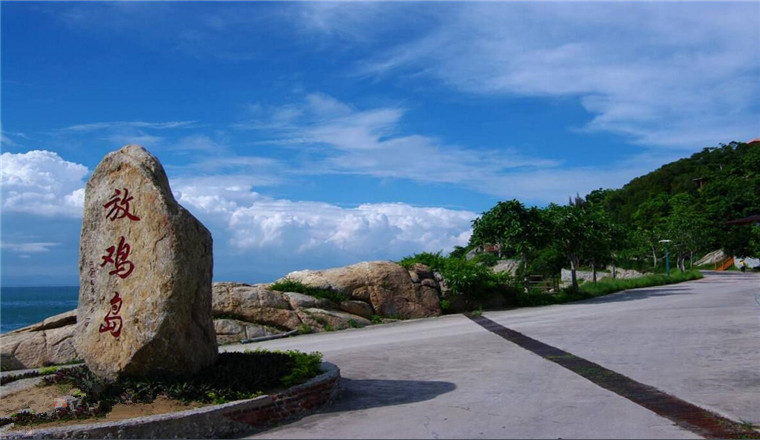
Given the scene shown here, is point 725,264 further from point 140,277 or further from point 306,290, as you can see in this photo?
point 140,277

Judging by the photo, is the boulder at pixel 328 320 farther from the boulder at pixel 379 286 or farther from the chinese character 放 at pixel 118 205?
the chinese character 放 at pixel 118 205

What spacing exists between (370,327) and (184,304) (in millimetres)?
11498

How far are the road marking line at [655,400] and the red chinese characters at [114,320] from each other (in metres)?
6.32

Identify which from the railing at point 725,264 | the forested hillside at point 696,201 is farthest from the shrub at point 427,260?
the railing at point 725,264

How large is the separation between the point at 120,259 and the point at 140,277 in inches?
16.5

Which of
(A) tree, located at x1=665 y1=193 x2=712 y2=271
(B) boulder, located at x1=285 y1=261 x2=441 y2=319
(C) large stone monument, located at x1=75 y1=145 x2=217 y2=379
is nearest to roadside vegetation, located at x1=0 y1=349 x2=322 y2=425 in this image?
(C) large stone monument, located at x1=75 y1=145 x2=217 y2=379

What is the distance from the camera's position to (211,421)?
676 cm

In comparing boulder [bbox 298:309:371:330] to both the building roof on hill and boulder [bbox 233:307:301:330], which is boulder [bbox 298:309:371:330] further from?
the building roof on hill

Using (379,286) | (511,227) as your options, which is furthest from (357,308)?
(511,227)

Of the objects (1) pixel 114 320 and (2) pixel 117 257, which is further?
(2) pixel 117 257

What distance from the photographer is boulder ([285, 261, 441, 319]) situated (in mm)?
20094

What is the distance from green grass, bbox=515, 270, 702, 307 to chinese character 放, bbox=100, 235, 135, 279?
1870 cm

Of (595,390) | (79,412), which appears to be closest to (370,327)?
(595,390)

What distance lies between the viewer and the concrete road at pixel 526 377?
684cm
